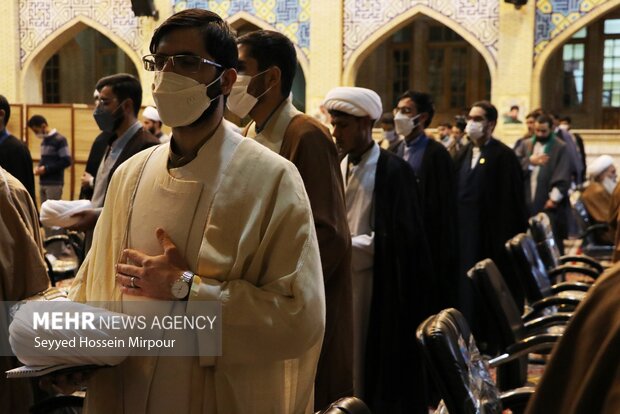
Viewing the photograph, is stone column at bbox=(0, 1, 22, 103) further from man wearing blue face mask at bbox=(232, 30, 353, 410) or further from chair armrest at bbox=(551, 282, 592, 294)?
man wearing blue face mask at bbox=(232, 30, 353, 410)

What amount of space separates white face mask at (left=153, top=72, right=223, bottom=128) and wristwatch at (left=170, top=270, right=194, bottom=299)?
12.8 inches

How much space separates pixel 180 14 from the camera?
5.86 ft

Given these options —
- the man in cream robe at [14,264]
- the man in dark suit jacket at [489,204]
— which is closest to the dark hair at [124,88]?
the man in cream robe at [14,264]

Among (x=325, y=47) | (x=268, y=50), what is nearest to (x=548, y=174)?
(x=325, y=47)

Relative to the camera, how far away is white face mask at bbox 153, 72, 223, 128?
1.76 meters

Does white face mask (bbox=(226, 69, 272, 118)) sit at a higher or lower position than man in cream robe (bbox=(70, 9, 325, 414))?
higher

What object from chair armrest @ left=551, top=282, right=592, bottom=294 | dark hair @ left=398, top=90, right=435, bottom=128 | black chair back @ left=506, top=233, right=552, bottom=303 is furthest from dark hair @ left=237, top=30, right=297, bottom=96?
dark hair @ left=398, top=90, right=435, bottom=128

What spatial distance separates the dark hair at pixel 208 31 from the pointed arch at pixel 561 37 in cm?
1124

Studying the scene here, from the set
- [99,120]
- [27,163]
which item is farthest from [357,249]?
[27,163]

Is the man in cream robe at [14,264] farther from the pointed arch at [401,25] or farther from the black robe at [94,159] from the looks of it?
the pointed arch at [401,25]

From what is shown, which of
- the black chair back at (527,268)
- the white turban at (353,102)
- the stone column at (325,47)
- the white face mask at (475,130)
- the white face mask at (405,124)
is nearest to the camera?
the white turban at (353,102)

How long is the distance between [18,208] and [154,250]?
794mm

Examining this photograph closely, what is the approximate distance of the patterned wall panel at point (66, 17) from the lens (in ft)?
45.5

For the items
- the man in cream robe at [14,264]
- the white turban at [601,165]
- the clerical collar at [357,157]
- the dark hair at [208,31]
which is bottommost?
the white turban at [601,165]
